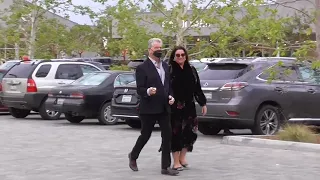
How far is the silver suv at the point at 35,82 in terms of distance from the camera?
20281 millimetres

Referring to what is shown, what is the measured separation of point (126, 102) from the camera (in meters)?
16.8

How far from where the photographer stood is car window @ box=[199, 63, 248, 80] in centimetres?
1476

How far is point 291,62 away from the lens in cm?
1488

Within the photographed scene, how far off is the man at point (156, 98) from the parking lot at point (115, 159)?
48cm

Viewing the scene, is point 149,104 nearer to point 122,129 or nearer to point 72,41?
point 122,129

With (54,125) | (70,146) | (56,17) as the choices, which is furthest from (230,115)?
(56,17)

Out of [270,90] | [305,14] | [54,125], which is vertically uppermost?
[305,14]

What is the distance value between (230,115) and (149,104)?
4654mm

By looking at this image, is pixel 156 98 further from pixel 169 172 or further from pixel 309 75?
pixel 309 75

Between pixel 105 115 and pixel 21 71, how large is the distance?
352 cm

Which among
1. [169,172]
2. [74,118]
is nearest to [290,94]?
[169,172]

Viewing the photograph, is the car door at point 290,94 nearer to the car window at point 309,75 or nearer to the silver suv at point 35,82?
the car window at point 309,75

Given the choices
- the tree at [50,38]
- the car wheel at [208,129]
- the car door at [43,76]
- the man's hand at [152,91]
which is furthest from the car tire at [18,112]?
the man's hand at [152,91]

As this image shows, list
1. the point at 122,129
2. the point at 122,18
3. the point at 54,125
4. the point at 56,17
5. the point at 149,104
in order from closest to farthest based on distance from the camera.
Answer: the point at 149,104 → the point at 122,129 → the point at 54,125 → the point at 122,18 → the point at 56,17
